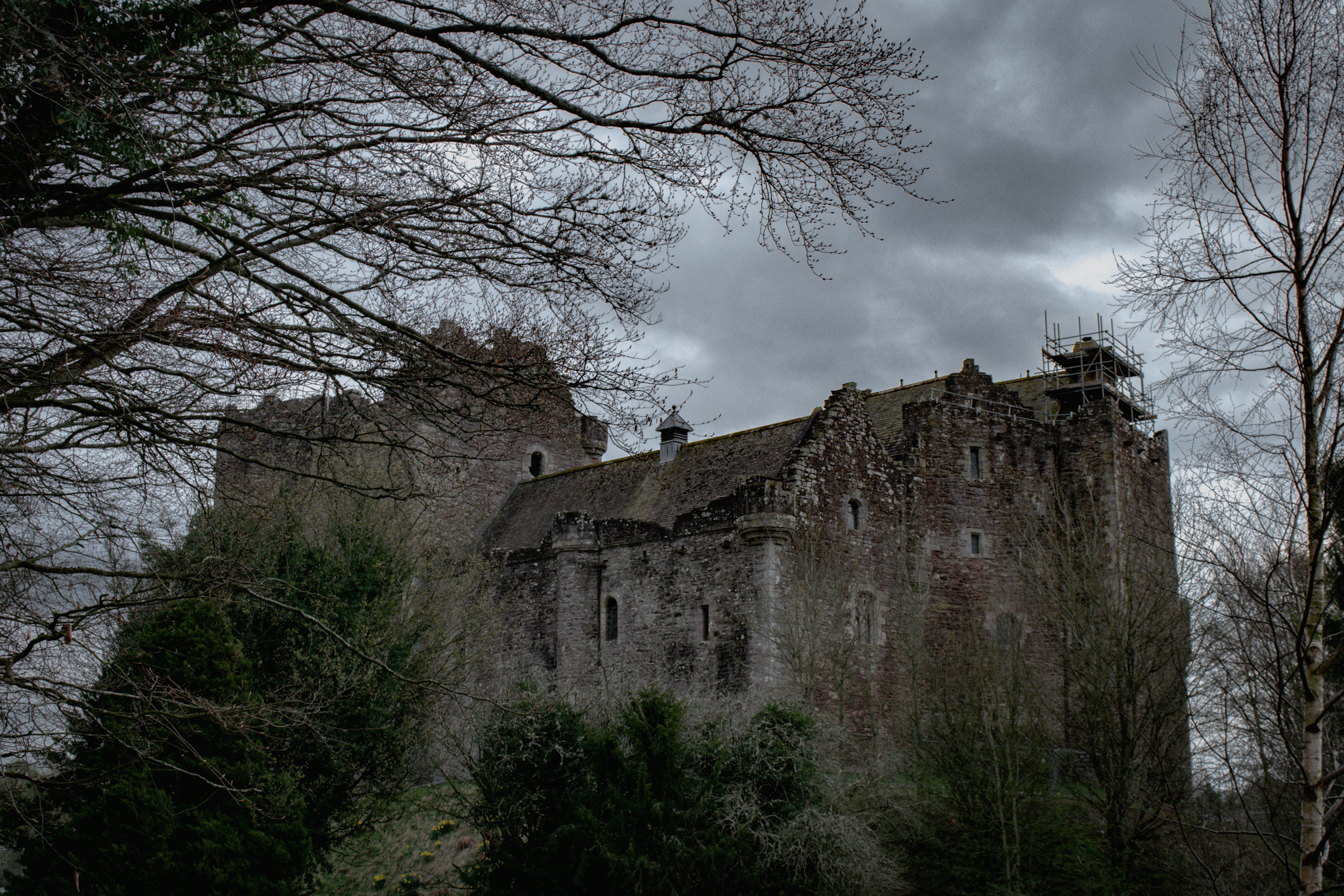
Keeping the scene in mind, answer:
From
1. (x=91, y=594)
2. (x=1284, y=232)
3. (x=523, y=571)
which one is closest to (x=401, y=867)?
(x=523, y=571)

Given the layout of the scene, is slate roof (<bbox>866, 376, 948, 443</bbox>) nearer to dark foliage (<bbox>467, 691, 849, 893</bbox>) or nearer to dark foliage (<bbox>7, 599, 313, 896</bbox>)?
dark foliage (<bbox>467, 691, 849, 893</bbox>)

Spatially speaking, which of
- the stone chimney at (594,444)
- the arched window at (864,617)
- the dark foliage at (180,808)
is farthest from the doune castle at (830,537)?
the dark foliage at (180,808)

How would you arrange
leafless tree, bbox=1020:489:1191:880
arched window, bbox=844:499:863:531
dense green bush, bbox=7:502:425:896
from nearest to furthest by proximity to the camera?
dense green bush, bbox=7:502:425:896
leafless tree, bbox=1020:489:1191:880
arched window, bbox=844:499:863:531

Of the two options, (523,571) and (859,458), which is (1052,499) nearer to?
(859,458)

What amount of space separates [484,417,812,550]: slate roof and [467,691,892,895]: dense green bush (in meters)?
9.03

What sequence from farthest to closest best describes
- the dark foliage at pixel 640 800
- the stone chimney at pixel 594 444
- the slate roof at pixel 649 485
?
the stone chimney at pixel 594 444 → the slate roof at pixel 649 485 → the dark foliage at pixel 640 800

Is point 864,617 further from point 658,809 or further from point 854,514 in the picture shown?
point 658,809

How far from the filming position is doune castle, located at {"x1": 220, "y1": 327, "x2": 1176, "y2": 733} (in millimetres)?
21469

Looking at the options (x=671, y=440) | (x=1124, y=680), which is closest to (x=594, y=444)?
(x=671, y=440)

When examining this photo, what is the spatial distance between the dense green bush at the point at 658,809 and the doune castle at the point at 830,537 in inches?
195

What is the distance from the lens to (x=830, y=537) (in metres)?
22.5

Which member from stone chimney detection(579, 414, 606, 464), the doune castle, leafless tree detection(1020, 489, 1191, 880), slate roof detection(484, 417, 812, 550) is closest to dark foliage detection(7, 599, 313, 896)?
the doune castle

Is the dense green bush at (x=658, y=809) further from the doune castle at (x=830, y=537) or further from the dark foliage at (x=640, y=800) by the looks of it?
the doune castle at (x=830, y=537)

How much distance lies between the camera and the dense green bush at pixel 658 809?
1301 centimetres
